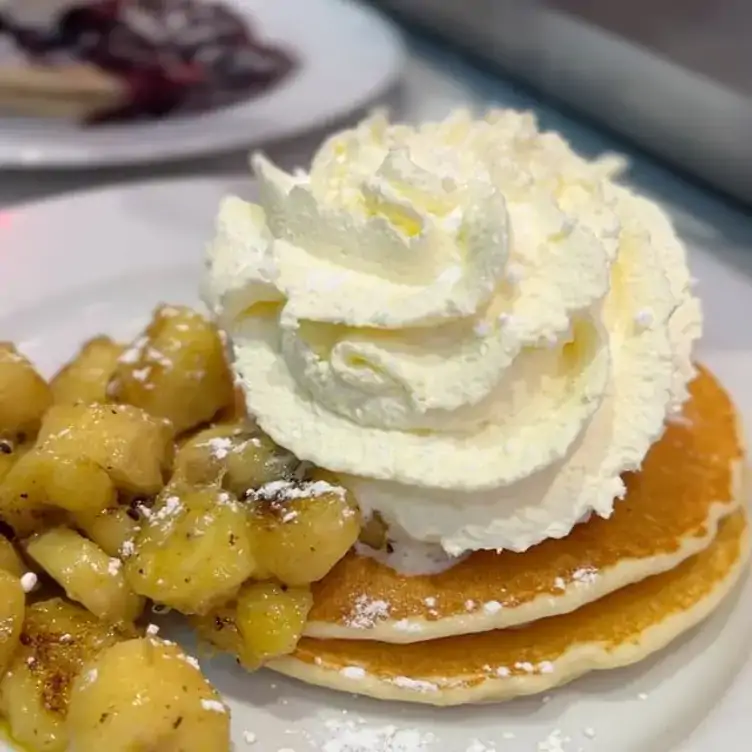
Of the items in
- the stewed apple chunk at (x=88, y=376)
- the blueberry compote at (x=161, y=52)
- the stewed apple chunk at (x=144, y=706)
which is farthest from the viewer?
the blueberry compote at (x=161, y=52)

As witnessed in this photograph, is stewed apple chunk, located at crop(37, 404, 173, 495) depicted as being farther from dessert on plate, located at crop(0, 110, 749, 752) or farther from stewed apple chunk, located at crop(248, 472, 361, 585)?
stewed apple chunk, located at crop(248, 472, 361, 585)

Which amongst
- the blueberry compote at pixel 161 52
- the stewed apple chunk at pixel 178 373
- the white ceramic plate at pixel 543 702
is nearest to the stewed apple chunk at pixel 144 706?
the white ceramic plate at pixel 543 702

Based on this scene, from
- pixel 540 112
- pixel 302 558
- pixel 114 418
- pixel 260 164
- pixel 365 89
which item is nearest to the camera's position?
pixel 302 558

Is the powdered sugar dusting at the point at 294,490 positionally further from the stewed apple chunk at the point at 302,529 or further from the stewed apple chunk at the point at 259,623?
the stewed apple chunk at the point at 259,623

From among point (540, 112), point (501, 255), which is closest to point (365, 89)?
point (540, 112)

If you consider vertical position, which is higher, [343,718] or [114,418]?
[114,418]

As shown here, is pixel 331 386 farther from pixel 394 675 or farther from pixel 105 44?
pixel 105 44
